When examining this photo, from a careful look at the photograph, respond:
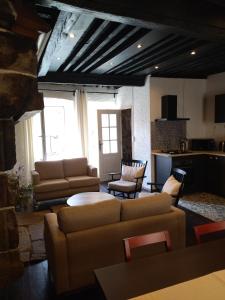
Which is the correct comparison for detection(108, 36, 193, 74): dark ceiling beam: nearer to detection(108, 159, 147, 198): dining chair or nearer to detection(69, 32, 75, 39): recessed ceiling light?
detection(69, 32, 75, 39): recessed ceiling light

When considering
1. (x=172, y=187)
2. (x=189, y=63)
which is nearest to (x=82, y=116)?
(x=189, y=63)

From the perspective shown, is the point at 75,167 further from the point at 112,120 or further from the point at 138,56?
the point at 138,56

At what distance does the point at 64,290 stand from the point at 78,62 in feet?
12.1

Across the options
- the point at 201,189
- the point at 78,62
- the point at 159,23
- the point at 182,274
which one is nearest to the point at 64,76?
the point at 78,62

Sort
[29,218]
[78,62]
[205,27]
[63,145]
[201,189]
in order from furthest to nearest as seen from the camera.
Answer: [63,145], [201,189], [78,62], [29,218], [205,27]

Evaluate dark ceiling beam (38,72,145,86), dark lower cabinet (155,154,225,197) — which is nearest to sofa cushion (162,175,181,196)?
dark lower cabinet (155,154,225,197)

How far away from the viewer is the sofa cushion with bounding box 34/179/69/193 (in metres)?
4.72

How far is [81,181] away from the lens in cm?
508

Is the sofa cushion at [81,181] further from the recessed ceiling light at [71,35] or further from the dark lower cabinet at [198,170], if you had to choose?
the recessed ceiling light at [71,35]

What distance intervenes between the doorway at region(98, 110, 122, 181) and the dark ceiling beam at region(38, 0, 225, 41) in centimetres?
434

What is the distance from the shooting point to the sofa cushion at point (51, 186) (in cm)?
472

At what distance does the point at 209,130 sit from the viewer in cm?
606

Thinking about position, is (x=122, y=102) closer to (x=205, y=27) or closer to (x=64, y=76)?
(x=64, y=76)

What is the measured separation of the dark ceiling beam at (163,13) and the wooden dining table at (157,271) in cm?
186
